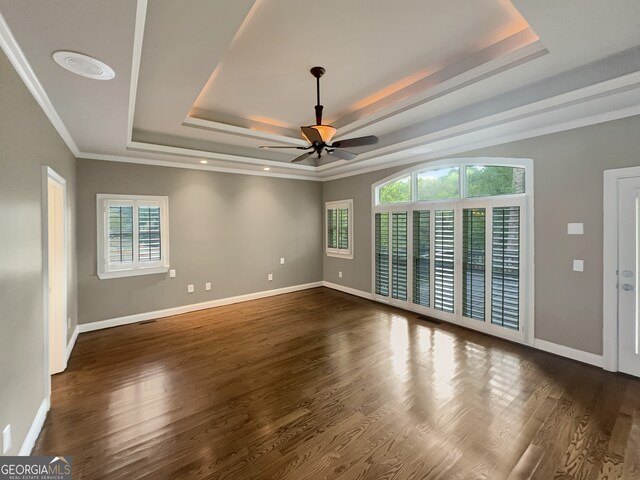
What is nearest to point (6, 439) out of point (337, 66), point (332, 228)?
point (337, 66)

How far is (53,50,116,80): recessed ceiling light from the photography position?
175cm

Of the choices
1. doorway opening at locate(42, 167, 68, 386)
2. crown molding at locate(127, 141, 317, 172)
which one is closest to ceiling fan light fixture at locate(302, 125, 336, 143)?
crown molding at locate(127, 141, 317, 172)

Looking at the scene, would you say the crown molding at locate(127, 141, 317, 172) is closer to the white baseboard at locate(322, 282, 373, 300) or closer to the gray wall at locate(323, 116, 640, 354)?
the white baseboard at locate(322, 282, 373, 300)

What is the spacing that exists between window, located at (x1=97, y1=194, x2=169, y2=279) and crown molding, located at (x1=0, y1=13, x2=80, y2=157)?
1.60 m

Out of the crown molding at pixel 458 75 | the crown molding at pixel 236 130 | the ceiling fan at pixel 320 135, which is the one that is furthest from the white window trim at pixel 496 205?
the crown molding at pixel 236 130

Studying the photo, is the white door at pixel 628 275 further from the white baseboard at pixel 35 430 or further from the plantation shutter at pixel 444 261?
the white baseboard at pixel 35 430

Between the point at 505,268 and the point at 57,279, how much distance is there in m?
5.38

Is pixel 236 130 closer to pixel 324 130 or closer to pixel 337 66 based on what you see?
pixel 324 130

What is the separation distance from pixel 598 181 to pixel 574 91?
1.15m

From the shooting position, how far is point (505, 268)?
3838mm

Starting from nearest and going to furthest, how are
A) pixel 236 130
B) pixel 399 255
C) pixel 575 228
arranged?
1. pixel 575 228
2. pixel 236 130
3. pixel 399 255

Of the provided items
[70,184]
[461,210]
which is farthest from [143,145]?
[461,210]

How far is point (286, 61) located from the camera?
2756mm

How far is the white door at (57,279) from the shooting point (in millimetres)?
3039
